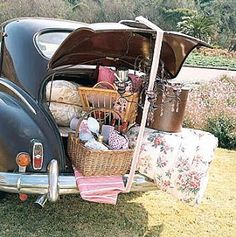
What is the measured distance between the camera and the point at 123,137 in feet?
11.7

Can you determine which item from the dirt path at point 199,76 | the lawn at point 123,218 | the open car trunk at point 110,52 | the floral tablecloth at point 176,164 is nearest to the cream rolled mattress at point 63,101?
the open car trunk at point 110,52

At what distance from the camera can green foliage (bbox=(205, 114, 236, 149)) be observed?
7164mm

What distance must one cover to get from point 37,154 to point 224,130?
4.42m

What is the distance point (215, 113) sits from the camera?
7.56 meters

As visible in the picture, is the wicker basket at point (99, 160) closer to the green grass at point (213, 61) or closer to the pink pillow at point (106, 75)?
the pink pillow at point (106, 75)

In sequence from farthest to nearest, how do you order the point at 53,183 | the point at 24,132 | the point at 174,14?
1. the point at 174,14
2. the point at 24,132
3. the point at 53,183

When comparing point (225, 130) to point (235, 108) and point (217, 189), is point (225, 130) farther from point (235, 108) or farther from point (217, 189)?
point (217, 189)

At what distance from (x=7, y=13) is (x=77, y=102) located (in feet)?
89.2

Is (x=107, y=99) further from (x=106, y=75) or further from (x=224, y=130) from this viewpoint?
(x=224, y=130)

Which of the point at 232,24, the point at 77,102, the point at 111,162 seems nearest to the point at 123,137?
the point at 111,162

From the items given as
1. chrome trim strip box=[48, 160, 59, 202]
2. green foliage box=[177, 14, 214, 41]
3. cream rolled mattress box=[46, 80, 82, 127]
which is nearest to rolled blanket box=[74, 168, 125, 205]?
chrome trim strip box=[48, 160, 59, 202]

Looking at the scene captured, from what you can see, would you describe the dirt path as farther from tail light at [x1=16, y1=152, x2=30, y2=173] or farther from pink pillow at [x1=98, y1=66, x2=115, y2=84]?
tail light at [x1=16, y1=152, x2=30, y2=173]

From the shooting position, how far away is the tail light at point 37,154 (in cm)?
348

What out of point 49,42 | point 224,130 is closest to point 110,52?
point 49,42
